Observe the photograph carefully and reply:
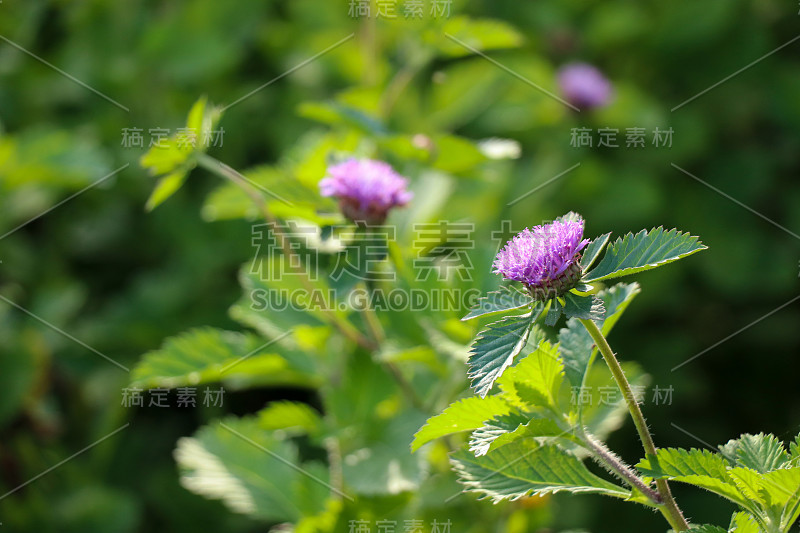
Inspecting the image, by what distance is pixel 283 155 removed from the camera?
1953mm

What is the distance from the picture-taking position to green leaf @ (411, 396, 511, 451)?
27.2 inches

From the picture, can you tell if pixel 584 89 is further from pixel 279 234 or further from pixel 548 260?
pixel 548 260

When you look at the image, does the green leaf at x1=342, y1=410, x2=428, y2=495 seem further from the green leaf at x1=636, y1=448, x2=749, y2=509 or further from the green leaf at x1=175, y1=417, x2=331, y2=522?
the green leaf at x1=636, y1=448, x2=749, y2=509

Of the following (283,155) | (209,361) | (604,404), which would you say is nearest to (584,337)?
(604,404)

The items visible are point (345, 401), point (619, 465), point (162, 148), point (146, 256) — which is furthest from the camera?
point (146, 256)

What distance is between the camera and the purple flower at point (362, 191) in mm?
1049

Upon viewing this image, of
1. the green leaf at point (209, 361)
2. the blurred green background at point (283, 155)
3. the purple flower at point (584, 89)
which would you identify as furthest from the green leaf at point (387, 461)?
the purple flower at point (584, 89)

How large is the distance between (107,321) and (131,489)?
16.8 inches

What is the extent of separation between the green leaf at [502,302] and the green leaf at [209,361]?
576 millimetres

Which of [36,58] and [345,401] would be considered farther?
[36,58]

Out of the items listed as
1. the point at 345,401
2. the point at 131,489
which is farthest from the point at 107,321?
the point at 345,401

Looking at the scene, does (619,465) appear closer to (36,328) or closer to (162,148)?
(162,148)

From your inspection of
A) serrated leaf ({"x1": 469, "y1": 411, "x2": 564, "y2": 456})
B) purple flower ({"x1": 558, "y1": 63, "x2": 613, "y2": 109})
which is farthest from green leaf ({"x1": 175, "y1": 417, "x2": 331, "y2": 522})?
purple flower ({"x1": 558, "y1": 63, "x2": 613, "y2": 109})

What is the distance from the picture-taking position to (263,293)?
4.30ft
